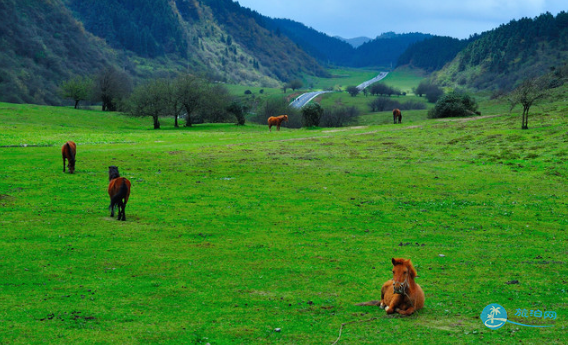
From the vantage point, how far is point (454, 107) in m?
86.8

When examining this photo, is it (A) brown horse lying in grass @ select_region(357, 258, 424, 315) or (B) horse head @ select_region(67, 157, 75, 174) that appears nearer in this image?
(A) brown horse lying in grass @ select_region(357, 258, 424, 315)

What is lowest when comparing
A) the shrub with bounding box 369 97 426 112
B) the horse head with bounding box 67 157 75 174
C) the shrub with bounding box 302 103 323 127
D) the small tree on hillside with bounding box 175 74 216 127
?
the horse head with bounding box 67 157 75 174

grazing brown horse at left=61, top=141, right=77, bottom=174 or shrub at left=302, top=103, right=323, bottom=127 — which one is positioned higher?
shrub at left=302, top=103, right=323, bottom=127

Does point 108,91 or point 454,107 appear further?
point 108,91

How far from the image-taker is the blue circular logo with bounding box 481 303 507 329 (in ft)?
38.2

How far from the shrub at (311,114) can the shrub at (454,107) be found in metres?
21.7

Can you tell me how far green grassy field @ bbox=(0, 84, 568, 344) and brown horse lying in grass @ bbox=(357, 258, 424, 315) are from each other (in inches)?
12.7

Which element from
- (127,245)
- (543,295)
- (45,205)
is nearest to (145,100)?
(45,205)

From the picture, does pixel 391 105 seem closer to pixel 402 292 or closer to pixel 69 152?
pixel 69 152

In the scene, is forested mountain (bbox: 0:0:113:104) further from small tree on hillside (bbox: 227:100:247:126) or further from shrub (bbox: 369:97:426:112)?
shrub (bbox: 369:97:426:112)

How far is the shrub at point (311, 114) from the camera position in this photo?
8762 cm

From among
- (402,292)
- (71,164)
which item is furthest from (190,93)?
(402,292)

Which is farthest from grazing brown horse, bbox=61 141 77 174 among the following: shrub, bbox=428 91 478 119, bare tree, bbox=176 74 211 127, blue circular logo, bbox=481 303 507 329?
shrub, bbox=428 91 478 119

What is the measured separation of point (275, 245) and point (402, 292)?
369 inches
